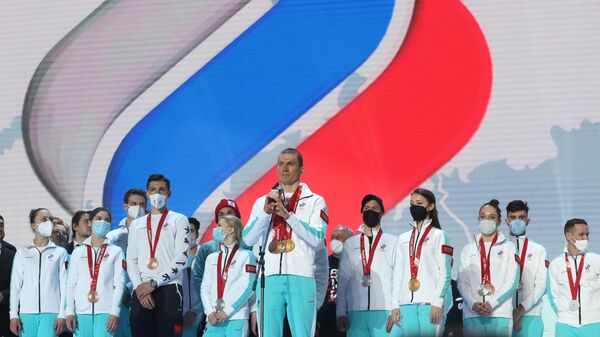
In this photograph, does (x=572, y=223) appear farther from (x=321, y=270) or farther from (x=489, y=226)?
(x=321, y=270)

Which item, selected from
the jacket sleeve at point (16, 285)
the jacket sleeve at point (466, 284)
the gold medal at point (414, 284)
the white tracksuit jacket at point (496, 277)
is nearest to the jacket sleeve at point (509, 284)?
the white tracksuit jacket at point (496, 277)

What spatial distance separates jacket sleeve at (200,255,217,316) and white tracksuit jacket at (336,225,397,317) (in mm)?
748

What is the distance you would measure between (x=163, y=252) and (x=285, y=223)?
107cm

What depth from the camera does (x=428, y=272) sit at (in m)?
5.77

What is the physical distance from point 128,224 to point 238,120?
1.95 m

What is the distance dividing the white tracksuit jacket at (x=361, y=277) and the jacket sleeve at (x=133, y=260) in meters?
1.19

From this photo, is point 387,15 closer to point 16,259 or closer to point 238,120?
point 238,120

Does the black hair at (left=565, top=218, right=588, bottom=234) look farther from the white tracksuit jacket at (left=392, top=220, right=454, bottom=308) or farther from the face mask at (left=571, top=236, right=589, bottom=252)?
the white tracksuit jacket at (left=392, top=220, right=454, bottom=308)

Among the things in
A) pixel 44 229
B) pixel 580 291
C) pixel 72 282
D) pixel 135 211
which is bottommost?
pixel 580 291

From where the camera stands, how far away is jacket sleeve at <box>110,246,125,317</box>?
6.20 m

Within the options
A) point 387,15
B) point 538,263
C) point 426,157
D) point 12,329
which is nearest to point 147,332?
point 12,329

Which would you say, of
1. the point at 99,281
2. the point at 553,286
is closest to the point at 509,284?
the point at 553,286

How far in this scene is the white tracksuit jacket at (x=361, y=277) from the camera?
6.25 m

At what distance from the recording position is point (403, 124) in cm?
825
